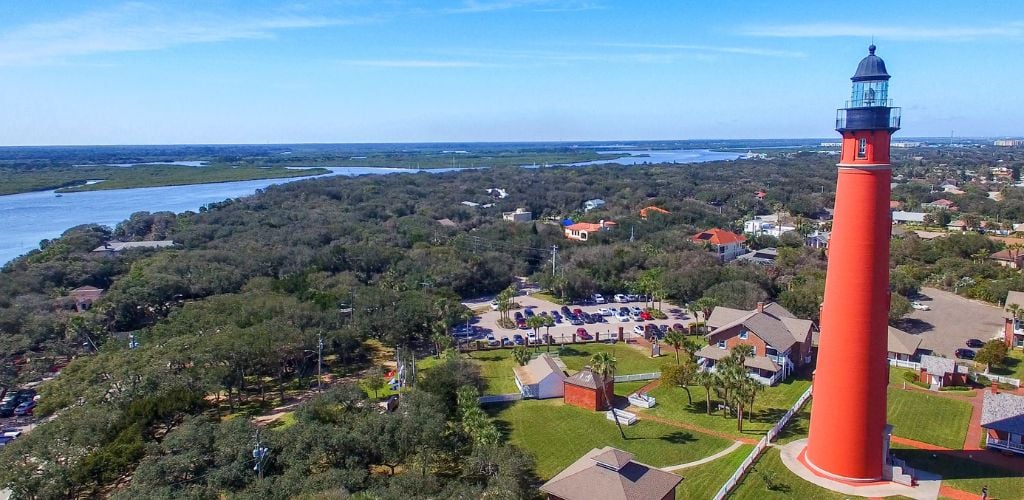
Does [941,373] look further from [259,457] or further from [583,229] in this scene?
[583,229]

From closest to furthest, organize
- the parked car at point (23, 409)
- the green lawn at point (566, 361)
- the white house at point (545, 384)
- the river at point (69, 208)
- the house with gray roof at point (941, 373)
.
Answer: the parked car at point (23, 409) < the house with gray roof at point (941, 373) < the white house at point (545, 384) < the green lawn at point (566, 361) < the river at point (69, 208)

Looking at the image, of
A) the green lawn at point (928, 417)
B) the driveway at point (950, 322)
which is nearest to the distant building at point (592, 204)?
the driveway at point (950, 322)

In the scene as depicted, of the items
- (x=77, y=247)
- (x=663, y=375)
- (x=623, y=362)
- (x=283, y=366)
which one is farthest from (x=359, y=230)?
(x=663, y=375)

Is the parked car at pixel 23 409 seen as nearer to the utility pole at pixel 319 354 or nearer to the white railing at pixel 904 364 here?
the utility pole at pixel 319 354

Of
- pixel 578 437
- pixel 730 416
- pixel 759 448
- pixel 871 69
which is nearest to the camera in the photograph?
pixel 871 69

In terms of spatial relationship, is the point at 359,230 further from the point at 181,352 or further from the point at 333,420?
the point at 333,420

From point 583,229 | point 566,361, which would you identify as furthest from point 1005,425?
point 583,229

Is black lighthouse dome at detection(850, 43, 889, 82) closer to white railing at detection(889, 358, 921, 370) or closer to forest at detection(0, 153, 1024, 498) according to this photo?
forest at detection(0, 153, 1024, 498)
